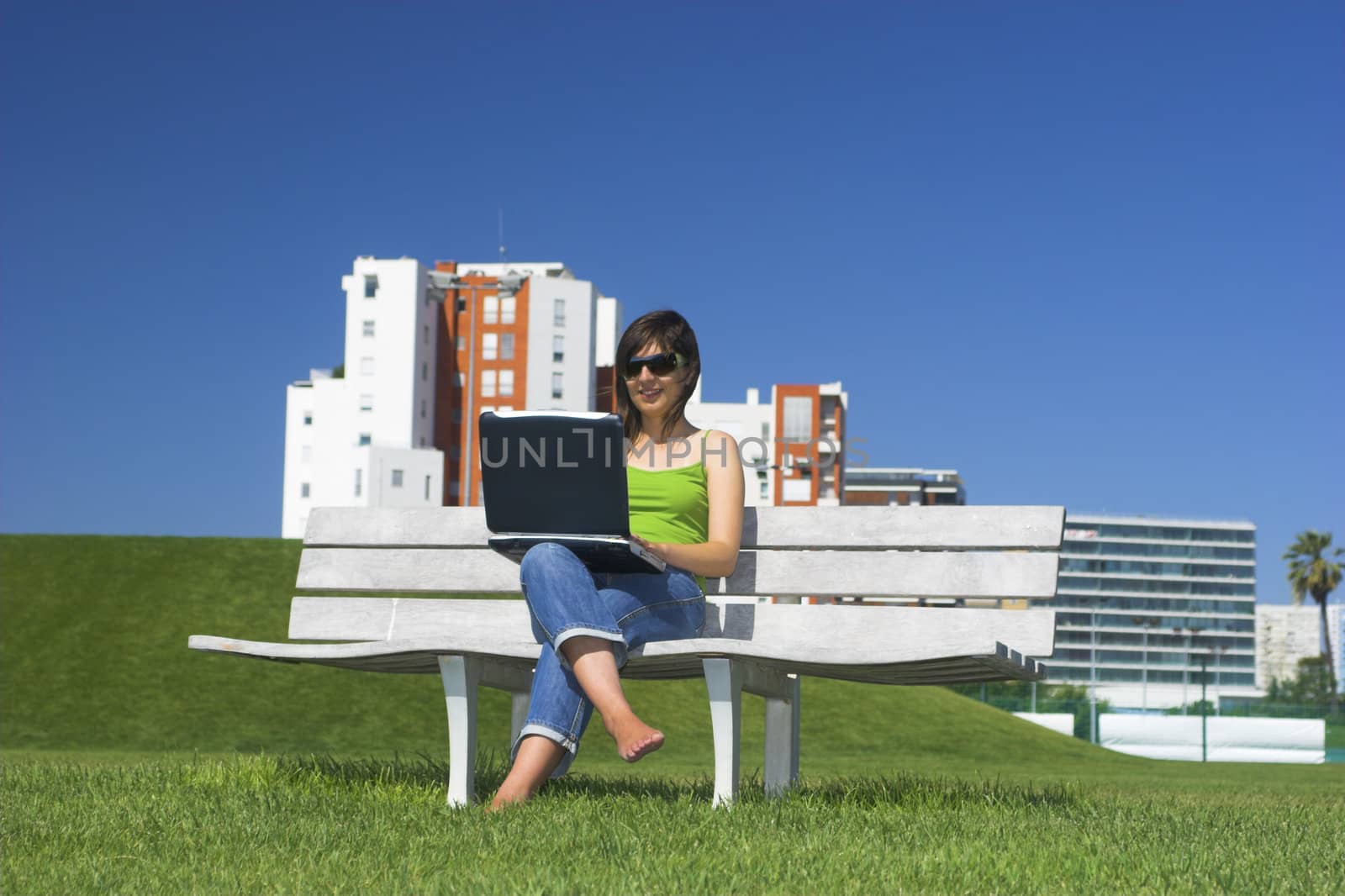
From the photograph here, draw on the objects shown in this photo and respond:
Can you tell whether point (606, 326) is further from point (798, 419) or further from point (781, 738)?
point (781, 738)

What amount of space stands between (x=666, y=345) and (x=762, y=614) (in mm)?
1196

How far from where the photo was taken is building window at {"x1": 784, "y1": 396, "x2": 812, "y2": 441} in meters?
100

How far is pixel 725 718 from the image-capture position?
192 inches

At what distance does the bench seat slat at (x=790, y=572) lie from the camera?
558 cm

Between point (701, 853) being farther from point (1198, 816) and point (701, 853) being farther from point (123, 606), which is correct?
point (123, 606)

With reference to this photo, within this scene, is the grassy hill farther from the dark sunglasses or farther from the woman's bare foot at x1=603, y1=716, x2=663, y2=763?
the woman's bare foot at x1=603, y1=716, x2=663, y2=763

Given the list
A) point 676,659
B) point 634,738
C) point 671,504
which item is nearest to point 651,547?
point 676,659

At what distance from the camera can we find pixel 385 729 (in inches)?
670

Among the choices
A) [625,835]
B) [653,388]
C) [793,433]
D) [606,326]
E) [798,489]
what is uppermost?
[606,326]

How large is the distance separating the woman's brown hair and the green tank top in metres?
0.22

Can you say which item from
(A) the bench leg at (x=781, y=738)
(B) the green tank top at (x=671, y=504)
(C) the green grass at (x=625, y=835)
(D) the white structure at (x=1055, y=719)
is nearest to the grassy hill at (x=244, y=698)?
(C) the green grass at (x=625, y=835)

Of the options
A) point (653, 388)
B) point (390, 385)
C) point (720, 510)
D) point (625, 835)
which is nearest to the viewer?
point (625, 835)

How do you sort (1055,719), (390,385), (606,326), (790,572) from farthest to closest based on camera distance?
(606,326), (390,385), (1055,719), (790,572)

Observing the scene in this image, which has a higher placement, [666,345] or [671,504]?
[666,345]
